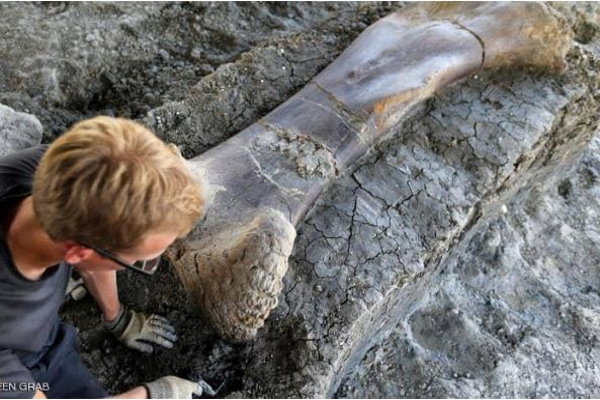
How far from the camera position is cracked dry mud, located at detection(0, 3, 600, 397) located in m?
2.01

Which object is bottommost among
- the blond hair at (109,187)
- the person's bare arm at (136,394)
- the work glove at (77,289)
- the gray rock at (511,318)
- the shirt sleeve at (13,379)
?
the gray rock at (511,318)

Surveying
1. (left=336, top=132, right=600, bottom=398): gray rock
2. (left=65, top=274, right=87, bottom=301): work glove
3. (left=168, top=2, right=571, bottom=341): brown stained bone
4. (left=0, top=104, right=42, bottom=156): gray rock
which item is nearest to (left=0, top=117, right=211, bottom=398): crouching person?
(left=65, top=274, right=87, bottom=301): work glove

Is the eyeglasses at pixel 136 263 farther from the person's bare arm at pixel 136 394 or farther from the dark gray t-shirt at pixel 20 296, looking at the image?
the person's bare arm at pixel 136 394

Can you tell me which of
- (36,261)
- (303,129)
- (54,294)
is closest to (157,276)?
(54,294)

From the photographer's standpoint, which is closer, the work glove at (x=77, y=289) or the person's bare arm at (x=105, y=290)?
the person's bare arm at (x=105, y=290)

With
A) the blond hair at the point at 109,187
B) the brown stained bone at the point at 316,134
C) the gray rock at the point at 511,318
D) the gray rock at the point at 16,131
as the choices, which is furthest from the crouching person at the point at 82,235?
the gray rock at the point at 511,318

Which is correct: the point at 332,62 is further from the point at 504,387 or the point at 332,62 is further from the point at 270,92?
the point at 504,387

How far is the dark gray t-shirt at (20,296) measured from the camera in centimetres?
158

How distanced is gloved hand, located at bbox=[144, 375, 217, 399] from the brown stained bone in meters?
0.18

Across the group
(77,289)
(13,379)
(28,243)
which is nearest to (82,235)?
(28,243)

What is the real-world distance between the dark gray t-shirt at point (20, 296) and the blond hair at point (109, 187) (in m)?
0.23

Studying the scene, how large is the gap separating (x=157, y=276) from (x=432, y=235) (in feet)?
3.01

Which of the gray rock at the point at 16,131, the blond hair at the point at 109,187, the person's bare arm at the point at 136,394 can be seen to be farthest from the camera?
the gray rock at the point at 16,131

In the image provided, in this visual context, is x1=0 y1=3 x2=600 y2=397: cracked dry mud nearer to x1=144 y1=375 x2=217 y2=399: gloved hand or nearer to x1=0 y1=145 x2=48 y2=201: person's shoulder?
x1=144 y1=375 x2=217 y2=399: gloved hand
